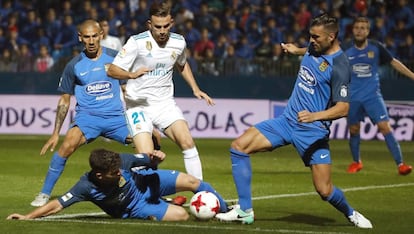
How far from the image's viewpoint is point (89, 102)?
1247 centimetres

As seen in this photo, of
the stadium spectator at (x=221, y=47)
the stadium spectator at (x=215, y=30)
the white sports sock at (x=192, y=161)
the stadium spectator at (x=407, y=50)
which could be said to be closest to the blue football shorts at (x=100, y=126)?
the white sports sock at (x=192, y=161)

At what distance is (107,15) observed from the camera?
2584 centimetres

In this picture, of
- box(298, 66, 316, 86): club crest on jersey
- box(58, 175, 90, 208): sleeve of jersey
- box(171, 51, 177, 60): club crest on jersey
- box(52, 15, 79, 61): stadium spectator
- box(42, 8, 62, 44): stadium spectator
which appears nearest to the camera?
box(58, 175, 90, 208): sleeve of jersey

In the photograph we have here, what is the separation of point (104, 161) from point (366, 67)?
7.54 meters

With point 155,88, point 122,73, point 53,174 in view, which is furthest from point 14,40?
point 122,73

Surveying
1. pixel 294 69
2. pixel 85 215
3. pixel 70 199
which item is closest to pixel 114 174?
pixel 70 199

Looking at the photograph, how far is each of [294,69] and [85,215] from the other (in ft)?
42.1

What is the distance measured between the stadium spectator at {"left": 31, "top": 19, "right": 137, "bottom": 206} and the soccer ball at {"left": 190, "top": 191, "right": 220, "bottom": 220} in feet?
7.49

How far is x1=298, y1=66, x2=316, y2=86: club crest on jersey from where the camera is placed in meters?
10.1

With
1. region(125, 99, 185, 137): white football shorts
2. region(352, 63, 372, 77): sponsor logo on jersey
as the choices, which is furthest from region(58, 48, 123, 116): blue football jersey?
region(352, 63, 372, 77): sponsor logo on jersey

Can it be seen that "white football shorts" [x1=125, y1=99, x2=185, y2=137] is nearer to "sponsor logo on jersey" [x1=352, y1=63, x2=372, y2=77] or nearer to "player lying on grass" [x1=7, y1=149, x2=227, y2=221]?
"player lying on grass" [x1=7, y1=149, x2=227, y2=221]

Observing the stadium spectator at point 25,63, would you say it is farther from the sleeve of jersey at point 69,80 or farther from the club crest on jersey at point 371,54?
the sleeve of jersey at point 69,80

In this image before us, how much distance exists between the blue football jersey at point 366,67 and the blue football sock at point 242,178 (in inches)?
233

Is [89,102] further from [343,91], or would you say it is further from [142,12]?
[142,12]
